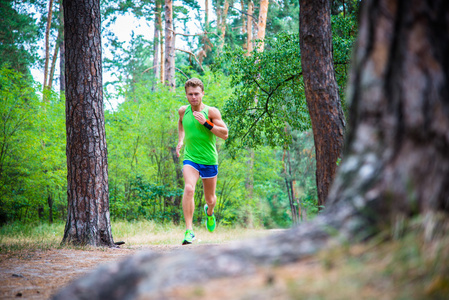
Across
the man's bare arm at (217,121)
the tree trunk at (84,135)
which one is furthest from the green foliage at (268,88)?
the tree trunk at (84,135)

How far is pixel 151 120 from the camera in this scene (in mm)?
14422

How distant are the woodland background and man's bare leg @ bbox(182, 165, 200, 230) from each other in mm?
2525

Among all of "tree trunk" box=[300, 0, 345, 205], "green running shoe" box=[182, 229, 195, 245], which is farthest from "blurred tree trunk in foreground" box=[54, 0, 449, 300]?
"green running shoe" box=[182, 229, 195, 245]

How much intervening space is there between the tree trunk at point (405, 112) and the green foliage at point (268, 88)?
324 inches

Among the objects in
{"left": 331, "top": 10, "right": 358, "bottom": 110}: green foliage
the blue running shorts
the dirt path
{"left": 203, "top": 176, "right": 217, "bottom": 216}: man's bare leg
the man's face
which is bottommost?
the dirt path

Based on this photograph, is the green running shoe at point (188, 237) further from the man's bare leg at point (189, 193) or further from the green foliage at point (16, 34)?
the green foliage at point (16, 34)

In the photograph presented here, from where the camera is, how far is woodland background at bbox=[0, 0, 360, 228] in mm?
10117

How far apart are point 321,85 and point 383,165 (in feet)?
15.7

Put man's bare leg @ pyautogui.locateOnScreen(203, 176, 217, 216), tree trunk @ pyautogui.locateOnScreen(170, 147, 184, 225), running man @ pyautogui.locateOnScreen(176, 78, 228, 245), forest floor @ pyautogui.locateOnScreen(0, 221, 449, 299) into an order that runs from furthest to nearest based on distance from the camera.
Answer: tree trunk @ pyautogui.locateOnScreen(170, 147, 184, 225) < man's bare leg @ pyautogui.locateOnScreen(203, 176, 217, 216) < running man @ pyautogui.locateOnScreen(176, 78, 228, 245) < forest floor @ pyautogui.locateOnScreen(0, 221, 449, 299)

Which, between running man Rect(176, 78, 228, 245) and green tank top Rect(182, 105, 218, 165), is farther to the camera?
green tank top Rect(182, 105, 218, 165)

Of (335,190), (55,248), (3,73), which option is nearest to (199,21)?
(3,73)

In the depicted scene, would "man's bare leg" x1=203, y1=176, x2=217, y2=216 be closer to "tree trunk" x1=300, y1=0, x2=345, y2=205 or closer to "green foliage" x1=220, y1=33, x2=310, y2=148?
"tree trunk" x1=300, y1=0, x2=345, y2=205

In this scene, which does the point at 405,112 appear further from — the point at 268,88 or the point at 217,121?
the point at 268,88

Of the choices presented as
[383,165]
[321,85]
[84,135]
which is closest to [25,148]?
[84,135]
